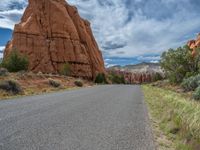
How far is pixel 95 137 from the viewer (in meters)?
7.41

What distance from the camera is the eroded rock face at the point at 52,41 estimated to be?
89688 mm

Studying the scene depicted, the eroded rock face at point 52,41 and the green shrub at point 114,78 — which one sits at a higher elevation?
the eroded rock face at point 52,41

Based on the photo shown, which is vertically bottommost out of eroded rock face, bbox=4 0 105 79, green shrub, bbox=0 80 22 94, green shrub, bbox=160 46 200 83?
green shrub, bbox=0 80 22 94

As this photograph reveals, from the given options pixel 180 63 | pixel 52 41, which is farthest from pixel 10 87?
pixel 52 41

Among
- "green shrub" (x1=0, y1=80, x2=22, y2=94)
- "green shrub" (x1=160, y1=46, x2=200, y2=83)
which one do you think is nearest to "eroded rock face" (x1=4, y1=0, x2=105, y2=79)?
"green shrub" (x1=160, y1=46, x2=200, y2=83)

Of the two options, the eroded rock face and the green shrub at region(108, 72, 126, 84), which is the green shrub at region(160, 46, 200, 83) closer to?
the eroded rock face

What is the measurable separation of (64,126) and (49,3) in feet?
316

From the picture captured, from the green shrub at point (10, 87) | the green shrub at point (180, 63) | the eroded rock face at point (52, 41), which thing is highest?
the eroded rock face at point (52, 41)

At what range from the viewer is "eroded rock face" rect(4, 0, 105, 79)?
8969 cm

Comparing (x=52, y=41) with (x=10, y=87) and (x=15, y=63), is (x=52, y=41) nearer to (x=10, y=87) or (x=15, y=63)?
(x=15, y=63)

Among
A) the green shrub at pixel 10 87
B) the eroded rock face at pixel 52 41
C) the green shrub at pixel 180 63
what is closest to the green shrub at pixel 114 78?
the eroded rock face at pixel 52 41

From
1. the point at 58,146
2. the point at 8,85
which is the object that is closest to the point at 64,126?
the point at 58,146

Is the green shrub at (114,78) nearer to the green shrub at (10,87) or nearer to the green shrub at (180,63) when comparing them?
the green shrub at (180,63)

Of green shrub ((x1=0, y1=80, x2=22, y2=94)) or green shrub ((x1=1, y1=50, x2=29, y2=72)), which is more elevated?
green shrub ((x1=1, y1=50, x2=29, y2=72))
